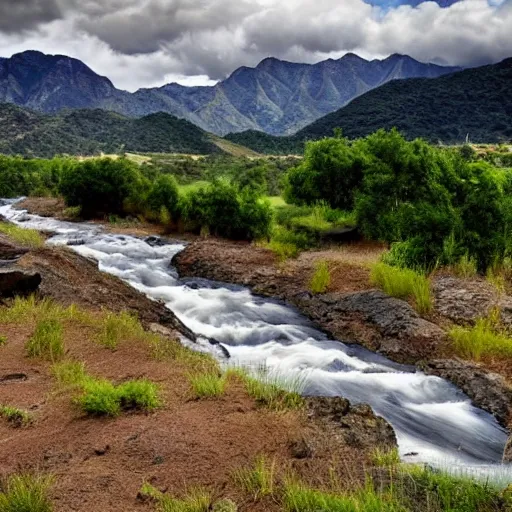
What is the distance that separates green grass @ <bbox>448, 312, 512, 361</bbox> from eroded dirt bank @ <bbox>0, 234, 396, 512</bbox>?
423 centimetres

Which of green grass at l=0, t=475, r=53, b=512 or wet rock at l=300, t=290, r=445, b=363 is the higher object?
green grass at l=0, t=475, r=53, b=512

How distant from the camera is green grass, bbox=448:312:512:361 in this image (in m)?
10.4

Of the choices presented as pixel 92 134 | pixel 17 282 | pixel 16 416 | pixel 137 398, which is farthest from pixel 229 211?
pixel 92 134

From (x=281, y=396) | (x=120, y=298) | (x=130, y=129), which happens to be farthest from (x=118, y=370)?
(x=130, y=129)

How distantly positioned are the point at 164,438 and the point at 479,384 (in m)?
5.95

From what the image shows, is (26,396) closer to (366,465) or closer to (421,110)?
(366,465)

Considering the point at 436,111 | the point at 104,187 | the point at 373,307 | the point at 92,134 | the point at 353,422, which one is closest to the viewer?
the point at 353,422

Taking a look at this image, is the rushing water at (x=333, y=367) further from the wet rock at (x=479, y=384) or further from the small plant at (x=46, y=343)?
the small plant at (x=46, y=343)

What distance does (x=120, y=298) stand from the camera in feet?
41.5

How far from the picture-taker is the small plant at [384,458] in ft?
19.2

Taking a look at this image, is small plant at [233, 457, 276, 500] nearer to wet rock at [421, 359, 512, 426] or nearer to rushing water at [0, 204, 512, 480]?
rushing water at [0, 204, 512, 480]

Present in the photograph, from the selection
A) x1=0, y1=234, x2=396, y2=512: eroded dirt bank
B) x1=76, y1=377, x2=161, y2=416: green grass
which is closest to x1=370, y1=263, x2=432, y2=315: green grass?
x1=0, y1=234, x2=396, y2=512: eroded dirt bank

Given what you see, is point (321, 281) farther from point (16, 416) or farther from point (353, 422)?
point (16, 416)

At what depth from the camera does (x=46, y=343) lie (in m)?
8.64
